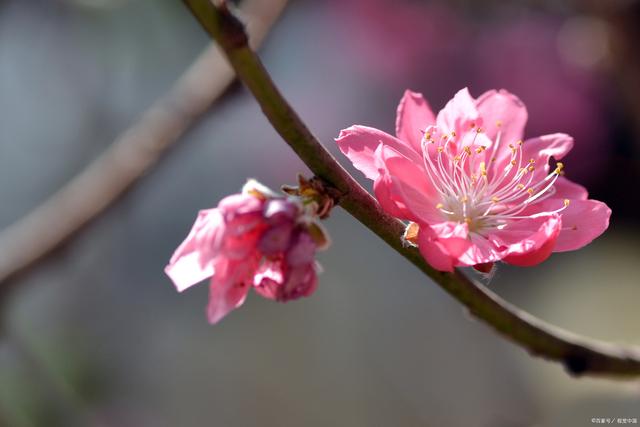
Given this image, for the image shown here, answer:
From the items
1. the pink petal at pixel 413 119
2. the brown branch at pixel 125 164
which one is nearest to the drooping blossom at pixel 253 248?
the pink petal at pixel 413 119

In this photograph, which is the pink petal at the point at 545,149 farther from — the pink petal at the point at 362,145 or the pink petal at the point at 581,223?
the pink petal at the point at 362,145

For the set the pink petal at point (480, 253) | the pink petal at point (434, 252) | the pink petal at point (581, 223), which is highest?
the pink petal at point (434, 252)

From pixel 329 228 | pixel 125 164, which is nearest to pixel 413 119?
pixel 125 164

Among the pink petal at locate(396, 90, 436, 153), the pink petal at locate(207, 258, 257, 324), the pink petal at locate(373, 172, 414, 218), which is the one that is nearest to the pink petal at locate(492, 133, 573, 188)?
the pink petal at locate(396, 90, 436, 153)

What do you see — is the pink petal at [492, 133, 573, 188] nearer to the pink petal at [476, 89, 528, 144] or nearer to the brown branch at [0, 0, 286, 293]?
the pink petal at [476, 89, 528, 144]

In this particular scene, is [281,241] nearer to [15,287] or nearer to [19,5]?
[15,287]

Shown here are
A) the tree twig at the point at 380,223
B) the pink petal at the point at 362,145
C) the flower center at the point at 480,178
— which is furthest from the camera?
the flower center at the point at 480,178

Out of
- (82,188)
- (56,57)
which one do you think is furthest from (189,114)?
(56,57)
